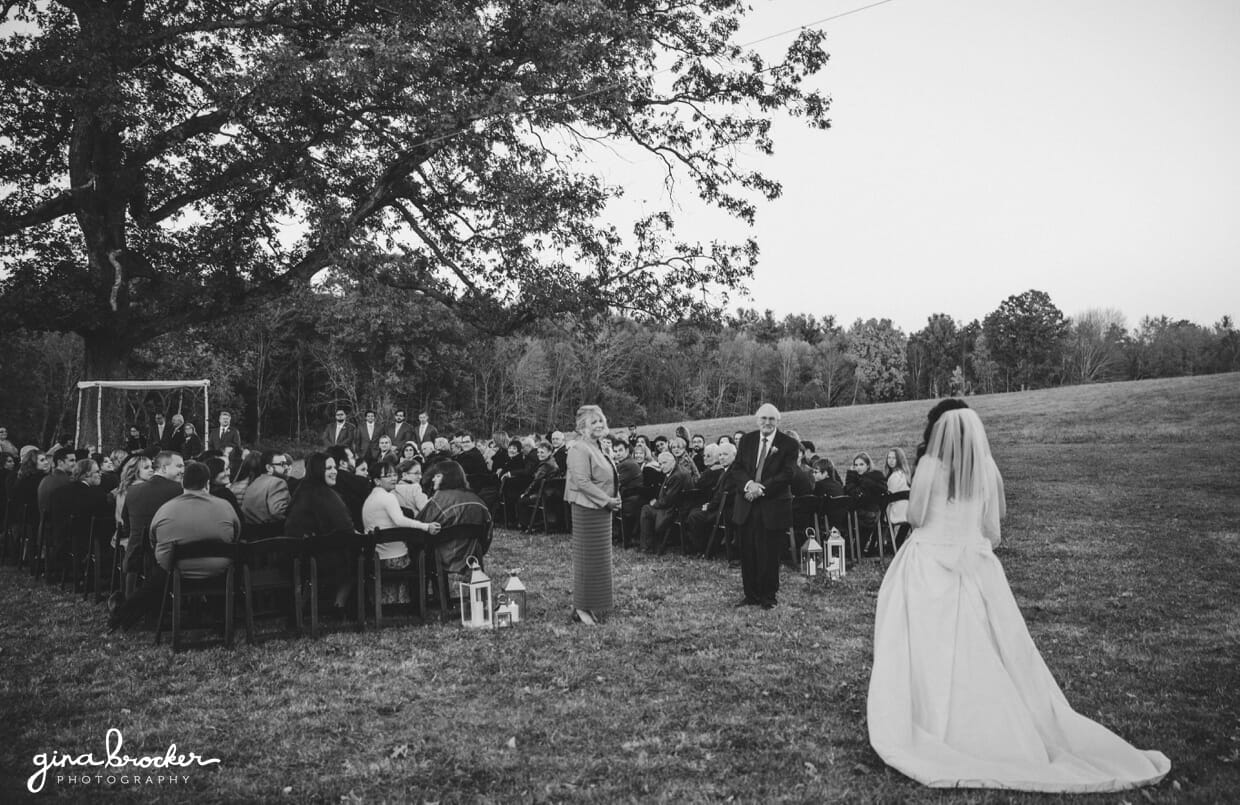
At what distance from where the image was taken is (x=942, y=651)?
14.9 feet

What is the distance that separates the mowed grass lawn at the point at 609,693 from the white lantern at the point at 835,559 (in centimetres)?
20

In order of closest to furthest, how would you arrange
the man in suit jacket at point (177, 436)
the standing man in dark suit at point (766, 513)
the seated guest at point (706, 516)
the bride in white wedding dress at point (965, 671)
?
1. the bride in white wedding dress at point (965, 671)
2. the standing man in dark suit at point (766, 513)
3. the seated guest at point (706, 516)
4. the man in suit jacket at point (177, 436)

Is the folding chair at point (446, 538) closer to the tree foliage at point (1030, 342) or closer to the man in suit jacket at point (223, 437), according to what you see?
the man in suit jacket at point (223, 437)

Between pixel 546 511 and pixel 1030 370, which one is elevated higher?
pixel 1030 370

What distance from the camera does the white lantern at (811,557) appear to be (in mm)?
10141

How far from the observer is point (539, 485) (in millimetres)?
15062

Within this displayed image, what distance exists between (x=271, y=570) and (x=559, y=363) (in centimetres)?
6127

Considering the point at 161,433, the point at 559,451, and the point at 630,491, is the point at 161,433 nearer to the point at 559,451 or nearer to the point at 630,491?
the point at 559,451

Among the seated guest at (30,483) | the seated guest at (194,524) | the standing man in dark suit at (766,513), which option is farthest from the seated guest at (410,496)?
the seated guest at (30,483)

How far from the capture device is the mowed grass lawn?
14.1ft

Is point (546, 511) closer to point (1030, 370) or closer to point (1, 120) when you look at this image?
point (1, 120)

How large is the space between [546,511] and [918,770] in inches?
431

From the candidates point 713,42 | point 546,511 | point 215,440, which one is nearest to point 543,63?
point 713,42

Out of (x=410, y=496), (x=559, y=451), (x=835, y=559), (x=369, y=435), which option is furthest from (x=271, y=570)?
(x=369, y=435)
